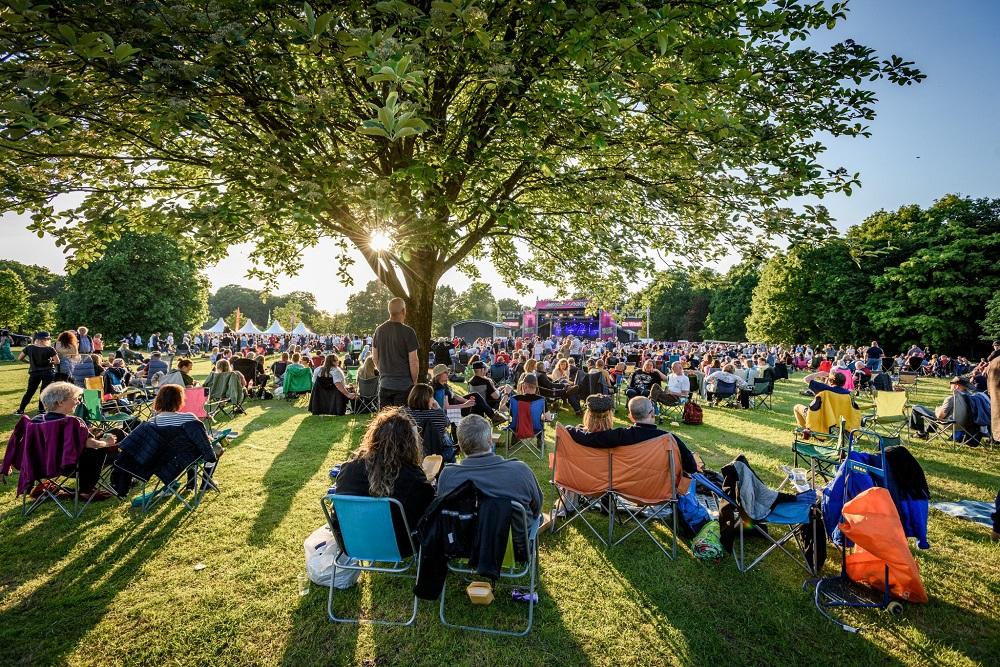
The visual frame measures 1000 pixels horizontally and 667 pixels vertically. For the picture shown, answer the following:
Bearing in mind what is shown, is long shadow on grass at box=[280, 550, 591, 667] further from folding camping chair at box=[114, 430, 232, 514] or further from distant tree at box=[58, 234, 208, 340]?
distant tree at box=[58, 234, 208, 340]

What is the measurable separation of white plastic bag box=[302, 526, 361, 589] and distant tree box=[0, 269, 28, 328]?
52.3 meters

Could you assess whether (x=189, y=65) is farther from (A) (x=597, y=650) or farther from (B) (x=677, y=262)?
(B) (x=677, y=262)

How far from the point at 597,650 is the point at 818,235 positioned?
18.0 feet

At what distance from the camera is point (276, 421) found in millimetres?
9844

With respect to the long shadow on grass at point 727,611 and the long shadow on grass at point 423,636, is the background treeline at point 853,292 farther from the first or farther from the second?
the long shadow on grass at point 423,636

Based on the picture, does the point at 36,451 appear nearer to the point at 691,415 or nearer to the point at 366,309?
the point at 691,415

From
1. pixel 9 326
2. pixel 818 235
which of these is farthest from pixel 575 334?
pixel 9 326

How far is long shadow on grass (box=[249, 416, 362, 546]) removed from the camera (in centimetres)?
472

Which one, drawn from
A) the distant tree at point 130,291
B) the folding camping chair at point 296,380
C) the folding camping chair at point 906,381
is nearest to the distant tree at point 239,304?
the distant tree at point 130,291

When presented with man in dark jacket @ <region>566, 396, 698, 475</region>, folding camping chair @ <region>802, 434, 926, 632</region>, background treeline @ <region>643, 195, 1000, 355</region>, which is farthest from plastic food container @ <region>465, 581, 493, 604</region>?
background treeline @ <region>643, 195, 1000, 355</region>

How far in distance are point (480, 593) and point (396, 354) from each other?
360 centimetres

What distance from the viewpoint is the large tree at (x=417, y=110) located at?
363cm

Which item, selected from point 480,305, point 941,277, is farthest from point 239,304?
point 941,277

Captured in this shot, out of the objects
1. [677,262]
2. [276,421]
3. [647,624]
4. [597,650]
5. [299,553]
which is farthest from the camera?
[276,421]
